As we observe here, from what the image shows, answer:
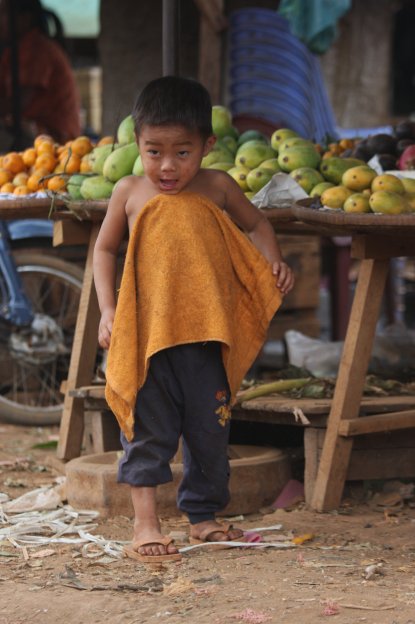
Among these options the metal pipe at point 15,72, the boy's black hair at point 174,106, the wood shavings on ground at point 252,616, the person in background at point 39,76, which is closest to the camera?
the wood shavings on ground at point 252,616

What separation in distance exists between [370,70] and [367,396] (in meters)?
9.60

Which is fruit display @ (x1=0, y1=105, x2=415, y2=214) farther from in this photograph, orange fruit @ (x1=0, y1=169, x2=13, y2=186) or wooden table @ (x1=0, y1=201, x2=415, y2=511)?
wooden table @ (x1=0, y1=201, x2=415, y2=511)

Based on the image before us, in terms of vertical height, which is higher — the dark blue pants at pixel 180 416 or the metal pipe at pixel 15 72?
the metal pipe at pixel 15 72

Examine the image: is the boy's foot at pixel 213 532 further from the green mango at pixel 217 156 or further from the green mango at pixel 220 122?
the green mango at pixel 220 122

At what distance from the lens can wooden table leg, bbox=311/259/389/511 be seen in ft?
12.8

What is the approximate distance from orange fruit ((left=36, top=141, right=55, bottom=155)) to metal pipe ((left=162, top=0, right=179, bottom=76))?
70 centimetres

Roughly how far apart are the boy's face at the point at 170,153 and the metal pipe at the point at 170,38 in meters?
1.12

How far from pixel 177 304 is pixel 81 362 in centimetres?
128

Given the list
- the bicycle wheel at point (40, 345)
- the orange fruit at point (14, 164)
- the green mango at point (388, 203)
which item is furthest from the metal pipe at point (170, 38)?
the bicycle wheel at point (40, 345)

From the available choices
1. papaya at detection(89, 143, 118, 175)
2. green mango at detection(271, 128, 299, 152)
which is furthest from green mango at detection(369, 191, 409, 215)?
papaya at detection(89, 143, 118, 175)

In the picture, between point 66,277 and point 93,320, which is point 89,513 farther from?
point 66,277

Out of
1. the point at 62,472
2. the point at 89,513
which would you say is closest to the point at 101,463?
the point at 89,513

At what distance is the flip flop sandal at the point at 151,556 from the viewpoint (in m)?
3.30

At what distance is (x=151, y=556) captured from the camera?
3.31 metres
